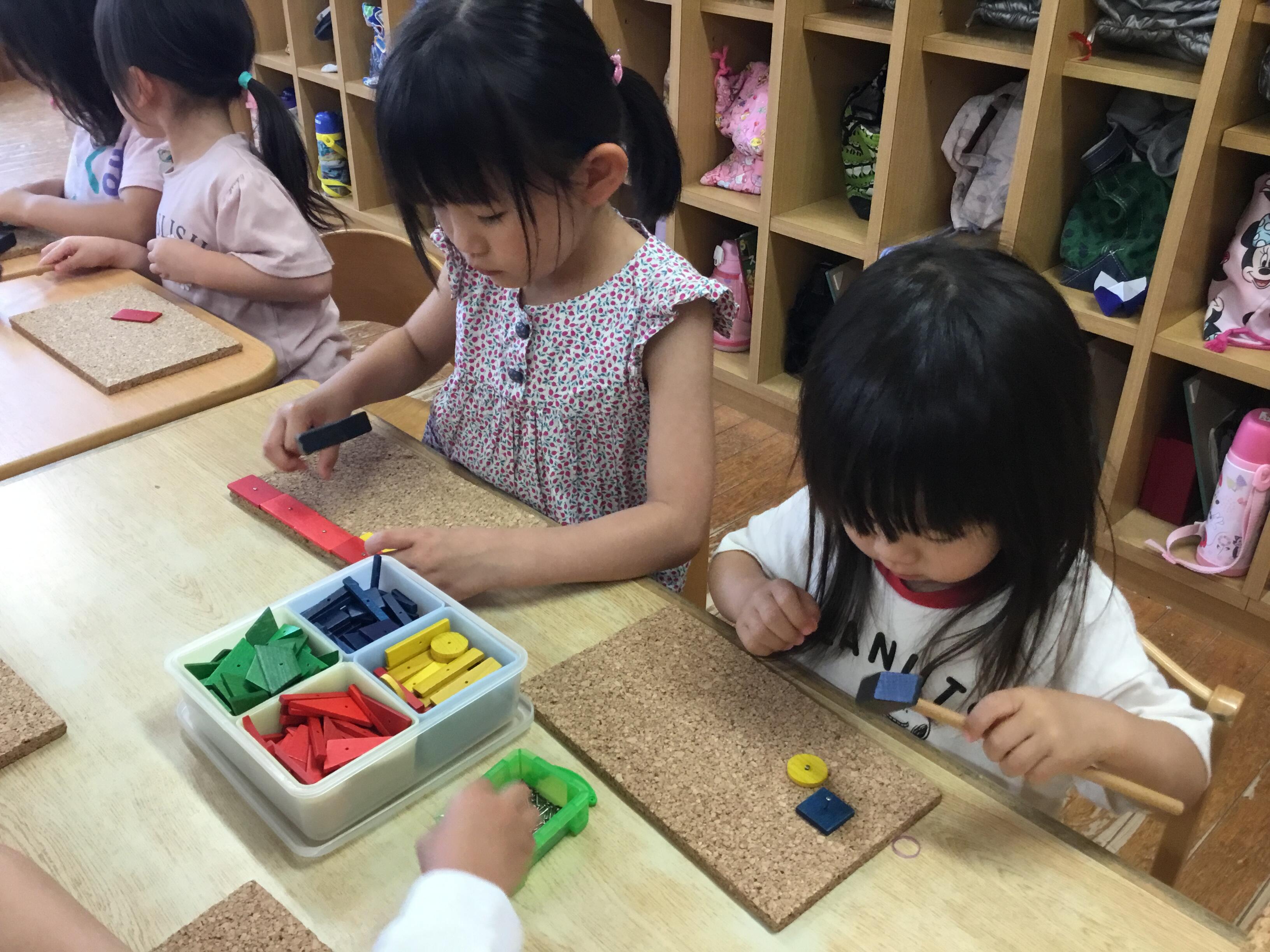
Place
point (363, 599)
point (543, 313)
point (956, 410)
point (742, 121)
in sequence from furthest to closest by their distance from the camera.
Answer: point (742, 121), point (543, 313), point (363, 599), point (956, 410)

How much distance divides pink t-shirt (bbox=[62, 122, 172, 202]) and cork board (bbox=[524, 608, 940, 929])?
1243mm

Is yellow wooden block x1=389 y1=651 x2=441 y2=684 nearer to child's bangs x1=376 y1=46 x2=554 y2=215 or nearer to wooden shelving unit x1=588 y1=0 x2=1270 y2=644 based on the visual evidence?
child's bangs x1=376 y1=46 x2=554 y2=215

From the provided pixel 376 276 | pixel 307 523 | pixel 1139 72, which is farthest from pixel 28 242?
pixel 1139 72

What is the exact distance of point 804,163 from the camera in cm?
212

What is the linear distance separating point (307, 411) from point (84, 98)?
95cm

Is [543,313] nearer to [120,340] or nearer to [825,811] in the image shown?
[120,340]

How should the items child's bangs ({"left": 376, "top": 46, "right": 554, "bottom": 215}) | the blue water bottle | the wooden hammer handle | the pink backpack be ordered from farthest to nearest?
the blue water bottle < the pink backpack < child's bangs ({"left": 376, "top": 46, "right": 554, "bottom": 215}) < the wooden hammer handle

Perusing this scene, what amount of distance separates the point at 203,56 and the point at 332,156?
6.27 feet

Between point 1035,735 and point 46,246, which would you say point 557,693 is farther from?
point 46,246

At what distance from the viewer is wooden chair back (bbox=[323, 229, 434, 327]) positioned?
1.43 metres

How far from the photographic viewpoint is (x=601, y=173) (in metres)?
0.90

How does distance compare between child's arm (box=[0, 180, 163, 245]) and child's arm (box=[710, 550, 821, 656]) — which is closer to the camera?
child's arm (box=[710, 550, 821, 656])

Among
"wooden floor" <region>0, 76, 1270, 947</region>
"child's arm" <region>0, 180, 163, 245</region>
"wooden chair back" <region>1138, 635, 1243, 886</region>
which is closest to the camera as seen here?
"wooden chair back" <region>1138, 635, 1243, 886</region>

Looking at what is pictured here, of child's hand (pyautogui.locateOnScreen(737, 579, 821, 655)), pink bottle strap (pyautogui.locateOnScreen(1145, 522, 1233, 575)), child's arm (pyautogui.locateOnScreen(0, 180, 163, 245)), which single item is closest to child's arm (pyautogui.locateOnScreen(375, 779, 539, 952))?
child's hand (pyautogui.locateOnScreen(737, 579, 821, 655))
